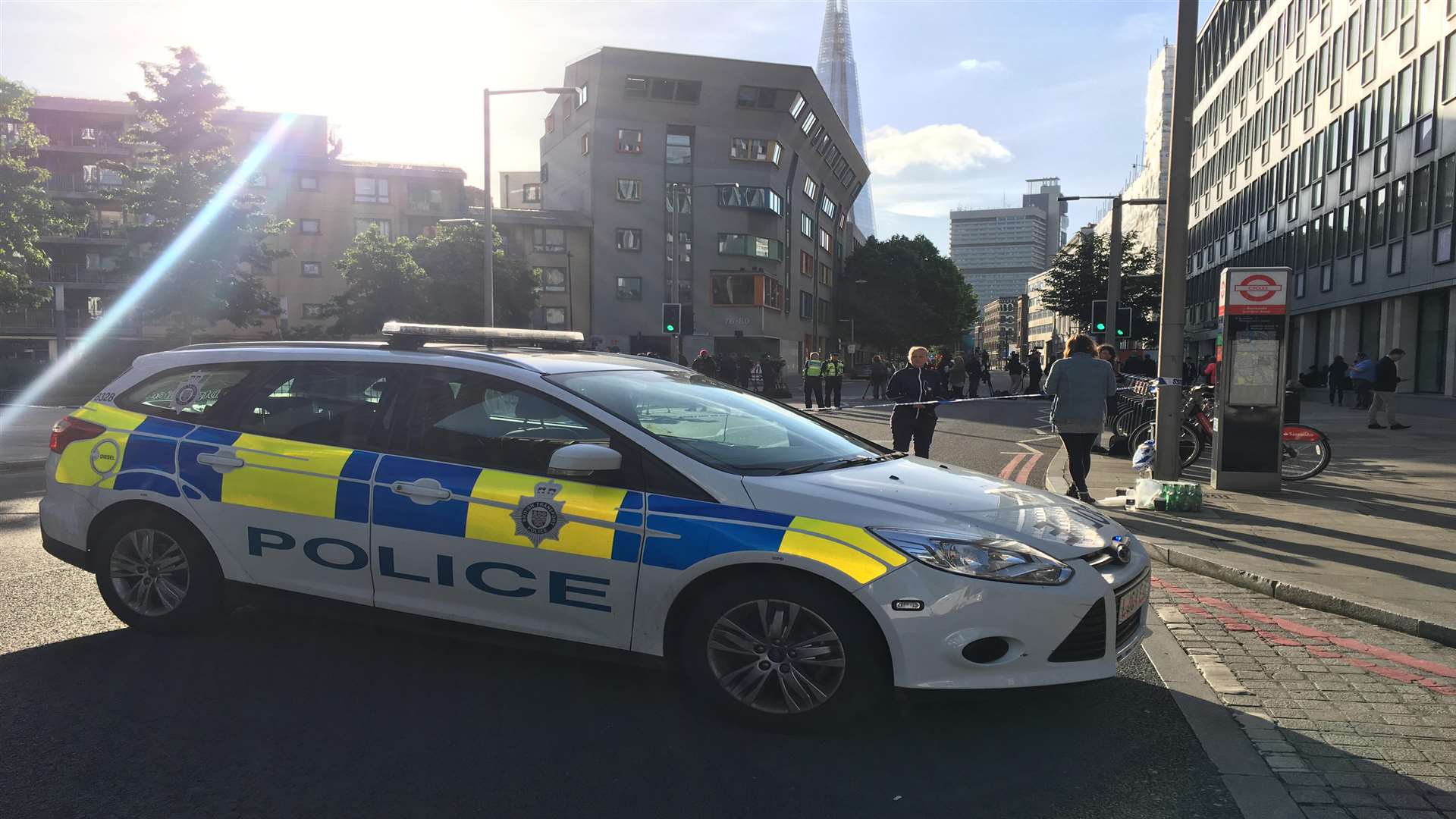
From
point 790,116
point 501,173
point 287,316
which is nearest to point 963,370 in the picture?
point 790,116

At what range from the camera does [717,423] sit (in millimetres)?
4188

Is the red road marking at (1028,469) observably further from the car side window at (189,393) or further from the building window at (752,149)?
the building window at (752,149)

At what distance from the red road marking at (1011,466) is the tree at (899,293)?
2378 inches

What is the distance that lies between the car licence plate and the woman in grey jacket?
5.23 m

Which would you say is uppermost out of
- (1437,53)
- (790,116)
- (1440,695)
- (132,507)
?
(790,116)

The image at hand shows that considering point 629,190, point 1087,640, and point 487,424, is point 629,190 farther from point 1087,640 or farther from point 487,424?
point 1087,640

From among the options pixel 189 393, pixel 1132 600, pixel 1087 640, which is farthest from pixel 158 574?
pixel 1132 600

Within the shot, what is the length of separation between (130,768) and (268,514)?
131 centimetres

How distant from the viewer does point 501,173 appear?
90.6 metres

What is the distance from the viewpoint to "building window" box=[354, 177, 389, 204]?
57250mm

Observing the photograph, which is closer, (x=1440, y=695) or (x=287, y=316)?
(x=1440, y=695)

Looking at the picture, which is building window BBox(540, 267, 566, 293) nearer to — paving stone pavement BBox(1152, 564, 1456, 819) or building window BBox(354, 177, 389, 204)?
building window BBox(354, 177, 389, 204)

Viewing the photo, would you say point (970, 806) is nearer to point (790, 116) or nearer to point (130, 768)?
point (130, 768)

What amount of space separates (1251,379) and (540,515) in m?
8.32
